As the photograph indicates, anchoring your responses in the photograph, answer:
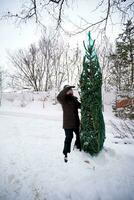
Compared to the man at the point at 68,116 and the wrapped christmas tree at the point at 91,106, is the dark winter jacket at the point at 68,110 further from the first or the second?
the wrapped christmas tree at the point at 91,106

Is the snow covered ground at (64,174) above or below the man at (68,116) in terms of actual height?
below

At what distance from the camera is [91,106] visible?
171 inches

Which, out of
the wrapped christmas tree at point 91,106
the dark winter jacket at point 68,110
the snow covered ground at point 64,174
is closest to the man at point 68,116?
the dark winter jacket at point 68,110

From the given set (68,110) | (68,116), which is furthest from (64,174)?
(68,110)

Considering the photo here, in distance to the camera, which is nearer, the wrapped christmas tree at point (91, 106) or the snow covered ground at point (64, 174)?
the snow covered ground at point (64, 174)

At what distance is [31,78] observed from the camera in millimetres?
30188

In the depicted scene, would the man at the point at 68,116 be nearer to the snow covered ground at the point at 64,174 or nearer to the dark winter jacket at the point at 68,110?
the dark winter jacket at the point at 68,110

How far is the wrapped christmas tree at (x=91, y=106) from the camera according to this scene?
14.3ft

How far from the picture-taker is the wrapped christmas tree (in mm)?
4352

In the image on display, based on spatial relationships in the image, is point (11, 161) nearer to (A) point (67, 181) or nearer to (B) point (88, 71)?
(A) point (67, 181)

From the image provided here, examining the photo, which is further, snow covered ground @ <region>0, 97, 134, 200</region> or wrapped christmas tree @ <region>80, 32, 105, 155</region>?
wrapped christmas tree @ <region>80, 32, 105, 155</region>

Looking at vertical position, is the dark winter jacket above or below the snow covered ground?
above

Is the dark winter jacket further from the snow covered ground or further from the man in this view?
the snow covered ground

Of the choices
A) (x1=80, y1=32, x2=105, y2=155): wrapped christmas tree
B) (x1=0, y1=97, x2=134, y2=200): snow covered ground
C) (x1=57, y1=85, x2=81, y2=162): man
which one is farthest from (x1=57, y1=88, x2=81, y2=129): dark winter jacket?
(x1=0, y1=97, x2=134, y2=200): snow covered ground
